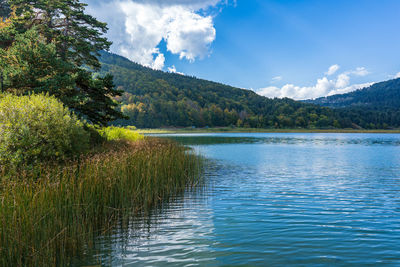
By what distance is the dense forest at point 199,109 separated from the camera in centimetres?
13888

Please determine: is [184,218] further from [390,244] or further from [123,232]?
[390,244]

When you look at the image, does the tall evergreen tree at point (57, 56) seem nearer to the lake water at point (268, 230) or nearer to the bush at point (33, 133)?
the bush at point (33, 133)

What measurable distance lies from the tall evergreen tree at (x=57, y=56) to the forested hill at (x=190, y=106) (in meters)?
104

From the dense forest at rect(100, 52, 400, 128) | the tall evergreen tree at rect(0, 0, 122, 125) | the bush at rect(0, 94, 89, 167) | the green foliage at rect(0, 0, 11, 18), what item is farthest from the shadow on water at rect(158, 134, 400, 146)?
the dense forest at rect(100, 52, 400, 128)

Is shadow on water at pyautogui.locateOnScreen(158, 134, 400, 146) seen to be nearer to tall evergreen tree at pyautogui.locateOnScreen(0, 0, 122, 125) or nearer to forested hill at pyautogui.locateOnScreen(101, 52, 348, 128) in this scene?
tall evergreen tree at pyautogui.locateOnScreen(0, 0, 122, 125)

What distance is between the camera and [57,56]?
59.5 ft

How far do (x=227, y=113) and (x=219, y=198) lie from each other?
145 metres

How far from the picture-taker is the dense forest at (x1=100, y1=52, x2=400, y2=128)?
5468 inches

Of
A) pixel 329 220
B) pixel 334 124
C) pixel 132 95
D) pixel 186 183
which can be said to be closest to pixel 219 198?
pixel 186 183

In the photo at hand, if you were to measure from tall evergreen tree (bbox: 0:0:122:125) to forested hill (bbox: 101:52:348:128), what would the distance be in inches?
4098

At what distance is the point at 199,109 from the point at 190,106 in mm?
6238

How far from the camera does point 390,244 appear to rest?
6051 millimetres

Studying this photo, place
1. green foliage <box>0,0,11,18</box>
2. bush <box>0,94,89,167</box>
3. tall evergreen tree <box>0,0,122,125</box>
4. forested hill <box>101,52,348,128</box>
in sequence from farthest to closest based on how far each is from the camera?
forested hill <box>101,52,348,128</box> → green foliage <box>0,0,11,18</box> → tall evergreen tree <box>0,0,122,125</box> → bush <box>0,94,89,167</box>

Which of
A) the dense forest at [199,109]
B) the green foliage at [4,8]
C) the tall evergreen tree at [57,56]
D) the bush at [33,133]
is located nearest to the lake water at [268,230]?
the bush at [33,133]
